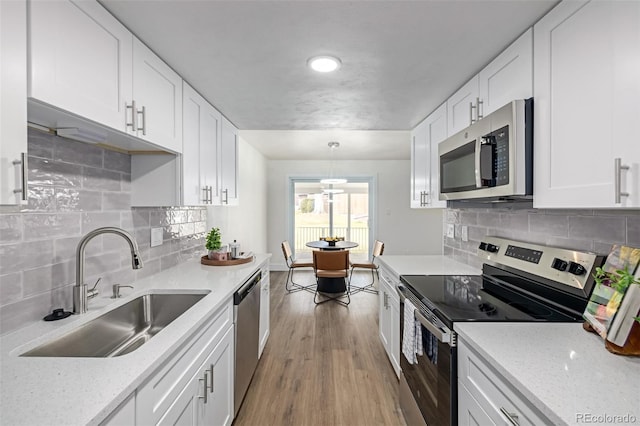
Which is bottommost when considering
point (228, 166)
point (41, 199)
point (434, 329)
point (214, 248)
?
point (434, 329)

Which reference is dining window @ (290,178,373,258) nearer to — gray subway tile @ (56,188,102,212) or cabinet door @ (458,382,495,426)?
gray subway tile @ (56,188,102,212)

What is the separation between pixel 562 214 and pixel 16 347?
92.1 inches

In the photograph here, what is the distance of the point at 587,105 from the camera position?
3.57ft

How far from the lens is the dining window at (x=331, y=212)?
7.22m

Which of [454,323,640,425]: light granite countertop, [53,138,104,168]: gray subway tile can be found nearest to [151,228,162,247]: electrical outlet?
[53,138,104,168]: gray subway tile

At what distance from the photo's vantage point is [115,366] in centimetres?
95

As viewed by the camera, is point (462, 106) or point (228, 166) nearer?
point (462, 106)

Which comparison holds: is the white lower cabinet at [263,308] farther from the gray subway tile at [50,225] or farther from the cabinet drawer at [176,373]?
the gray subway tile at [50,225]

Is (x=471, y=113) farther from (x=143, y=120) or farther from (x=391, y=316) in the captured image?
(x=143, y=120)

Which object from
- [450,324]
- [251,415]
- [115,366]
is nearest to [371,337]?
[251,415]

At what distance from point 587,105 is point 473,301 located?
97 centimetres

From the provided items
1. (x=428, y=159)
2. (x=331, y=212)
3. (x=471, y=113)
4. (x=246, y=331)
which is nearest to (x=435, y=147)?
(x=428, y=159)

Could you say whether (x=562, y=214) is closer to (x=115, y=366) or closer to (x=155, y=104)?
(x=115, y=366)

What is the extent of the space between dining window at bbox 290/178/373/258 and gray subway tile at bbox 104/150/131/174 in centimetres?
523
